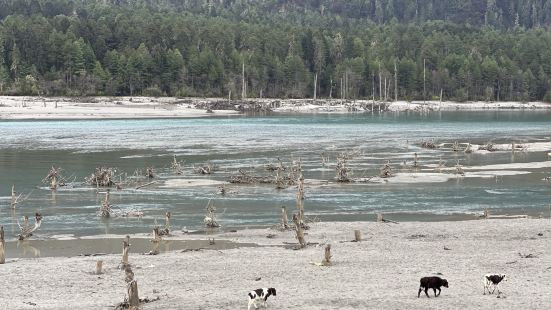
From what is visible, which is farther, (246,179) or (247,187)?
(246,179)

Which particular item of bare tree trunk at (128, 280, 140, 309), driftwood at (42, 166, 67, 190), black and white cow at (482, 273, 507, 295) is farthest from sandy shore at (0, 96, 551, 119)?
black and white cow at (482, 273, 507, 295)

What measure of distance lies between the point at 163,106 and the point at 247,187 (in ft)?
306

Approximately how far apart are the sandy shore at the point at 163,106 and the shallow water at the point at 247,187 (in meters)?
30.5

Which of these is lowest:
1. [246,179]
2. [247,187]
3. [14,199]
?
[247,187]

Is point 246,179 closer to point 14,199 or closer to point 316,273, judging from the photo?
point 14,199

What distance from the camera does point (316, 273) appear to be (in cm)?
2044

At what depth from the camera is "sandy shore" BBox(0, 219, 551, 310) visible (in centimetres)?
1745

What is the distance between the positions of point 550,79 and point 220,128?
128468mm

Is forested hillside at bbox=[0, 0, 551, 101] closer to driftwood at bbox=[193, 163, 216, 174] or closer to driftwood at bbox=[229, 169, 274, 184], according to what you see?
driftwood at bbox=[193, 163, 216, 174]

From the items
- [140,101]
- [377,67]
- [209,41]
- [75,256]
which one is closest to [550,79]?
[377,67]

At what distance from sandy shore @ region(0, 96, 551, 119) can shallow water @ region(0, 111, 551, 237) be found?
30474mm

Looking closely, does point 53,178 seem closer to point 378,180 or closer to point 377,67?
point 378,180

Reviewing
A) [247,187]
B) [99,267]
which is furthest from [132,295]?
[247,187]

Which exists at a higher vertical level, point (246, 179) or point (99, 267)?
point (99, 267)
